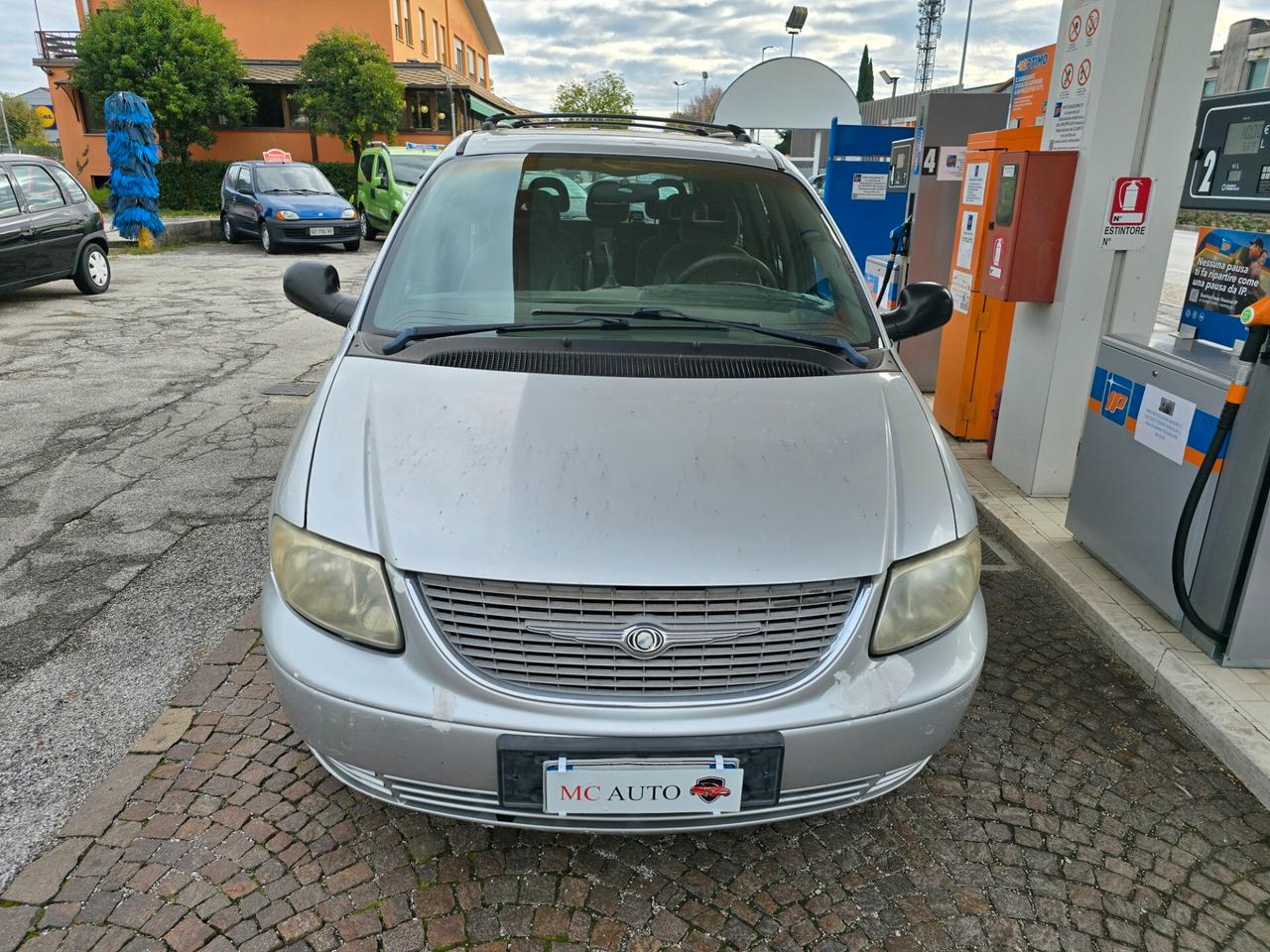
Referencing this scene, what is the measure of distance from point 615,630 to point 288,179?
18.0 metres

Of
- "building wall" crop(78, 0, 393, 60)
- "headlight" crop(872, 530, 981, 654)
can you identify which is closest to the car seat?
"headlight" crop(872, 530, 981, 654)

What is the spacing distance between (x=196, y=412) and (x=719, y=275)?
4.67m

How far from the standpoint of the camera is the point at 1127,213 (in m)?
4.33

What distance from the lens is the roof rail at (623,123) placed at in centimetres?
402

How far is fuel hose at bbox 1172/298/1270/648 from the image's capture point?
9.29 ft

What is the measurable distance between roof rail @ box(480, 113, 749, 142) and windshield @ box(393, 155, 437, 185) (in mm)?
14874

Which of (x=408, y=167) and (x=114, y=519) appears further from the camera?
(x=408, y=167)

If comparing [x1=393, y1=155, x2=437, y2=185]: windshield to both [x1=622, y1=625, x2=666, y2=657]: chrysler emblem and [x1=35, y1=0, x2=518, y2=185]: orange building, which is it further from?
[x1=622, y1=625, x2=666, y2=657]: chrysler emblem

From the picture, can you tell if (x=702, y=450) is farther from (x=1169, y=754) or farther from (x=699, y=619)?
(x=1169, y=754)

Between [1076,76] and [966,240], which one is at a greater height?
[1076,76]

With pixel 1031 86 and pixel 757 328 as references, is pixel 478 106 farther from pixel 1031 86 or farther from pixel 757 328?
pixel 757 328

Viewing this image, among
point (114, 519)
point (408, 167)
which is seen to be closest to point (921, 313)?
point (114, 519)

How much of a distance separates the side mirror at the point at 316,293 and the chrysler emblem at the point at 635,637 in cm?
177

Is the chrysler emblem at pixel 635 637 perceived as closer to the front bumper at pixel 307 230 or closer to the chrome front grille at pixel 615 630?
the chrome front grille at pixel 615 630
